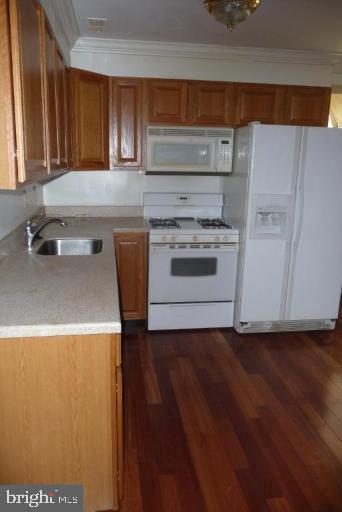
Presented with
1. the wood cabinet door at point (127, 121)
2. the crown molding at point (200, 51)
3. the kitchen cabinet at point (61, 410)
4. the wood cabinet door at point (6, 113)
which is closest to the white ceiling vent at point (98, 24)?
the crown molding at point (200, 51)

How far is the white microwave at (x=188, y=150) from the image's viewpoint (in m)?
3.36

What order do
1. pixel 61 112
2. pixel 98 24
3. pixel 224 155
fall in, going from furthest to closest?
pixel 224 155
pixel 98 24
pixel 61 112

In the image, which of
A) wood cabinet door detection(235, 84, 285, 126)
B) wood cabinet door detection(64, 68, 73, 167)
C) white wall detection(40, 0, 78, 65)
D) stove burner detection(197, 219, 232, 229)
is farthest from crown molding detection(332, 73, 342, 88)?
wood cabinet door detection(64, 68, 73, 167)

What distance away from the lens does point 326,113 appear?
142 inches

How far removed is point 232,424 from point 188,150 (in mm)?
2278

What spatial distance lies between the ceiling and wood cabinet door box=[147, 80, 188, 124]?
0.35m

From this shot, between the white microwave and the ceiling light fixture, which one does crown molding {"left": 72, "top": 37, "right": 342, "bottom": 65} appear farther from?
the ceiling light fixture

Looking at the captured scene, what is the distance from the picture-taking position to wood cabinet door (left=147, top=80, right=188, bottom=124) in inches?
131

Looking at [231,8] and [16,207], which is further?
[16,207]

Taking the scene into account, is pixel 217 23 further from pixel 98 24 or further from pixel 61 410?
pixel 61 410

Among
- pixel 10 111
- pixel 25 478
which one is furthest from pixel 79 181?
pixel 25 478

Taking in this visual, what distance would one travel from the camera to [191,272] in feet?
10.7

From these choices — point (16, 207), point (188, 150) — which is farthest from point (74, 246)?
point (188, 150)

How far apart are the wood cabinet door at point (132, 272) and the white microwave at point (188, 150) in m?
0.68
